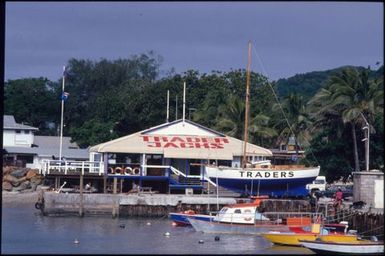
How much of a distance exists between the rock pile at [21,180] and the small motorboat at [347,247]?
38.6 m

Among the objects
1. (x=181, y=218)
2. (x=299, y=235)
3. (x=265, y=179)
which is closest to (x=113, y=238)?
(x=299, y=235)

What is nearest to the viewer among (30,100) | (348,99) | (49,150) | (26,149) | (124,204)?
(124,204)

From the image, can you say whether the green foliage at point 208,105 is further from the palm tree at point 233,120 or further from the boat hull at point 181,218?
the boat hull at point 181,218

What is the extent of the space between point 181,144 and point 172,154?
4.57ft

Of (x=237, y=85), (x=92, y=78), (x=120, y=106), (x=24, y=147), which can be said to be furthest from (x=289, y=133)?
(x=92, y=78)

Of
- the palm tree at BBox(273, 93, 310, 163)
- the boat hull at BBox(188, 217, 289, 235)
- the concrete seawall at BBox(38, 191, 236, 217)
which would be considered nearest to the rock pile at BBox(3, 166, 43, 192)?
the concrete seawall at BBox(38, 191, 236, 217)

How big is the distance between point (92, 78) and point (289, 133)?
32.1m

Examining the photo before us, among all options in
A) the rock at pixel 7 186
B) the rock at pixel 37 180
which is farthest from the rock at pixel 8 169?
the rock at pixel 37 180

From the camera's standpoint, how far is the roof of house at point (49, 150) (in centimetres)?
7261

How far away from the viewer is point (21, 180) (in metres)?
63.6

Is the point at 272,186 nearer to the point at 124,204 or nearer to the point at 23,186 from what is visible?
the point at 124,204

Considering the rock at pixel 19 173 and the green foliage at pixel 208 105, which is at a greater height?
the green foliage at pixel 208 105

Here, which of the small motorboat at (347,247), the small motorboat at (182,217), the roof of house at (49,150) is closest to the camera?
the small motorboat at (347,247)

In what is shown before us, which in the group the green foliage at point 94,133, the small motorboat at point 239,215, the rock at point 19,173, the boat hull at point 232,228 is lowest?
the boat hull at point 232,228
